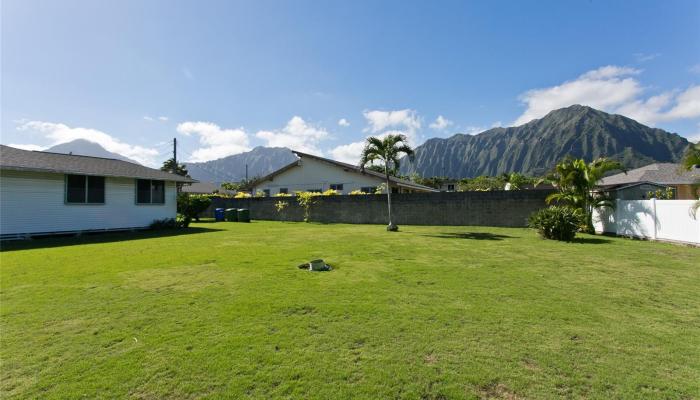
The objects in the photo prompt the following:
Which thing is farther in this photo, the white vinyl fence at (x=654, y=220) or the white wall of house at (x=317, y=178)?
the white wall of house at (x=317, y=178)

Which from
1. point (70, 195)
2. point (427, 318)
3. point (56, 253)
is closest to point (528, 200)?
point (427, 318)

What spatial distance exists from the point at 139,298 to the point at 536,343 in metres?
5.38

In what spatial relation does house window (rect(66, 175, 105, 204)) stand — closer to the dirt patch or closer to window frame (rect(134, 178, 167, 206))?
window frame (rect(134, 178, 167, 206))

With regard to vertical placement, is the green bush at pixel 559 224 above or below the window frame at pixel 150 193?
below

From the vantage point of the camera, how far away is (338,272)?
6438 millimetres

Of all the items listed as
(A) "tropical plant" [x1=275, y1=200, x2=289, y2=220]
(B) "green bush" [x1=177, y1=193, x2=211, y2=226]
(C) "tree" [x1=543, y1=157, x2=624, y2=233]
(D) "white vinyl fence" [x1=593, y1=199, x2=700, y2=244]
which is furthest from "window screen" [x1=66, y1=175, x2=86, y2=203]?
(D) "white vinyl fence" [x1=593, y1=199, x2=700, y2=244]

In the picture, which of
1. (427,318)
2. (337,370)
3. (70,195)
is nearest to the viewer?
(337,370)

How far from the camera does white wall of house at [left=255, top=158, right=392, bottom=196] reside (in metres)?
26.3

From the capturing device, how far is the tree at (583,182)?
1308cm

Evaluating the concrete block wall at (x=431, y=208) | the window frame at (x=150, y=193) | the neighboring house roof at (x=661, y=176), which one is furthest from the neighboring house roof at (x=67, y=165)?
the neighboring house roof at (x=661, y=176)

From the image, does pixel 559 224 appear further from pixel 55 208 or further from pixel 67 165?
pixel 67 165

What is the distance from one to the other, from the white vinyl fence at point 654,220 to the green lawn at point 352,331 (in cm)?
395

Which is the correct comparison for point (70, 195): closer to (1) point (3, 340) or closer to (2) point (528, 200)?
(1) point (3, 340)

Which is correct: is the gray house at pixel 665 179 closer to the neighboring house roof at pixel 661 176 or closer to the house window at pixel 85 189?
the neighboring house roof at pixel 661 176
